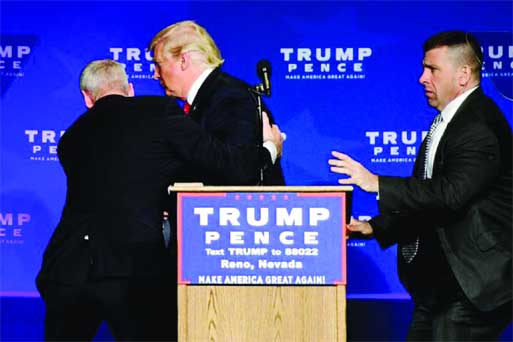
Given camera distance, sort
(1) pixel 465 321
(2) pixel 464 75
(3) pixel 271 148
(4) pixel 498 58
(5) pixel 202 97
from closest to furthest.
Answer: (1) pixel 465 321 → (3) pixel 271 148 → (2) pixel 464 75 → (5) pixel 202 97 → (4) pixel 498 58

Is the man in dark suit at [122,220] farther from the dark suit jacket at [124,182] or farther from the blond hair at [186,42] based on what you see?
the blond hair at [186,42]

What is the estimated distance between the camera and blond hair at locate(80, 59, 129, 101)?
3682mm

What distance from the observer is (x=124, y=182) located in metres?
3.49

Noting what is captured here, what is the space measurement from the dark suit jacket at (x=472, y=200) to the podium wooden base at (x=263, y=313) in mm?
504

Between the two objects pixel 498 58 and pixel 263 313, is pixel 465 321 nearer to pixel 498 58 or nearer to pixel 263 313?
pixel 263 313

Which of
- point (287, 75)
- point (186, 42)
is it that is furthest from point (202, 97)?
point (287, 75)

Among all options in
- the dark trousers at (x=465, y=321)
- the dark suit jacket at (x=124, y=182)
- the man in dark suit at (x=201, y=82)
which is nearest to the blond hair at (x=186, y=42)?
the man in dark suit at (x=201, y=82)

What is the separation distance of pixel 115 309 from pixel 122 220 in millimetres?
304

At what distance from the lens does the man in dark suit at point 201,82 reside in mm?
3857

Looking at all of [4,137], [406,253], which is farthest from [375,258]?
[4,137]

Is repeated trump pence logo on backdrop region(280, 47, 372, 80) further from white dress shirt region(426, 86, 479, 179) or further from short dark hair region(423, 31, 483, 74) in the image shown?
white dress shirt region(426, 86, 479, 179)

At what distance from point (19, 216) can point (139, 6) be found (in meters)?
1.37

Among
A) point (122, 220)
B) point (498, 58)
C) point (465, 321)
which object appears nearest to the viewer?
point (122, 220)

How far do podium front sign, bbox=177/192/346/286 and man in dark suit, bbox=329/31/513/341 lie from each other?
235mm
